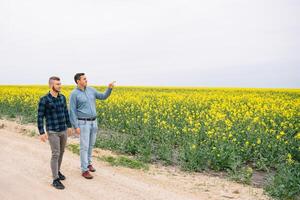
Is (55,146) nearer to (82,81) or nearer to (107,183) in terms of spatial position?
(107,183)

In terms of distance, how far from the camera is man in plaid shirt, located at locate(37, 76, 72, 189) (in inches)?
276

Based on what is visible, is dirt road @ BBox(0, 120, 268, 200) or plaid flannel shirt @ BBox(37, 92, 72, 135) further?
plaid flannel shirt @ BBox(37, 92, 72, 135)

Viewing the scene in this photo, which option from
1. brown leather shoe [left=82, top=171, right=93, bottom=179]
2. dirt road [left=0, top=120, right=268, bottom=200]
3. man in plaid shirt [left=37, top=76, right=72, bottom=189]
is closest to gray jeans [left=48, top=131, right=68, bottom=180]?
man in plaid shirt [left=37, top=76, right=72, bottom=189]

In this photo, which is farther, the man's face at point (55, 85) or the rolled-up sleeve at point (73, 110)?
the rolled-up sleeve at point (73, 110)

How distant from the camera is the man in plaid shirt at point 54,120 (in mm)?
7016

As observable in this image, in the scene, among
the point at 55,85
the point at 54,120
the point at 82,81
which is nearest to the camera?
the point at 55,85

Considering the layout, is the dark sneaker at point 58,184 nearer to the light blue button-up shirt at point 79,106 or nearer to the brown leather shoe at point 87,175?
the brown leather shoe at point 87,175

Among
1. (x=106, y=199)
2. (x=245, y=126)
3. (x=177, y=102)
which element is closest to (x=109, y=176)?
(x=106, y=199)

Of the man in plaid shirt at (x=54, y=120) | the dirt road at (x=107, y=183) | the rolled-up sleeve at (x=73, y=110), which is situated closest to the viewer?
the dirt road at (x=107, y=183)

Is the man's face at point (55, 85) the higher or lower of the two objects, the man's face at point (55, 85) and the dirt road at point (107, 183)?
the higher

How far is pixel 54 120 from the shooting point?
708 cm

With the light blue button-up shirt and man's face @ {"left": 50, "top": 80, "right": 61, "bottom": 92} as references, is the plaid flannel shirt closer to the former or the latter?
man's face @ {"left": 50, "top": 80, "right": 61, "bottom": 92}

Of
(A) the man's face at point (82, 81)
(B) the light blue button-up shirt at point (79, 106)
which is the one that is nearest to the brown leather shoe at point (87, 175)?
(B) the light blue button-up shirt at point (79, 106)

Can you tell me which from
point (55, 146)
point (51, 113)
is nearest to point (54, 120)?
point (51, 113)
